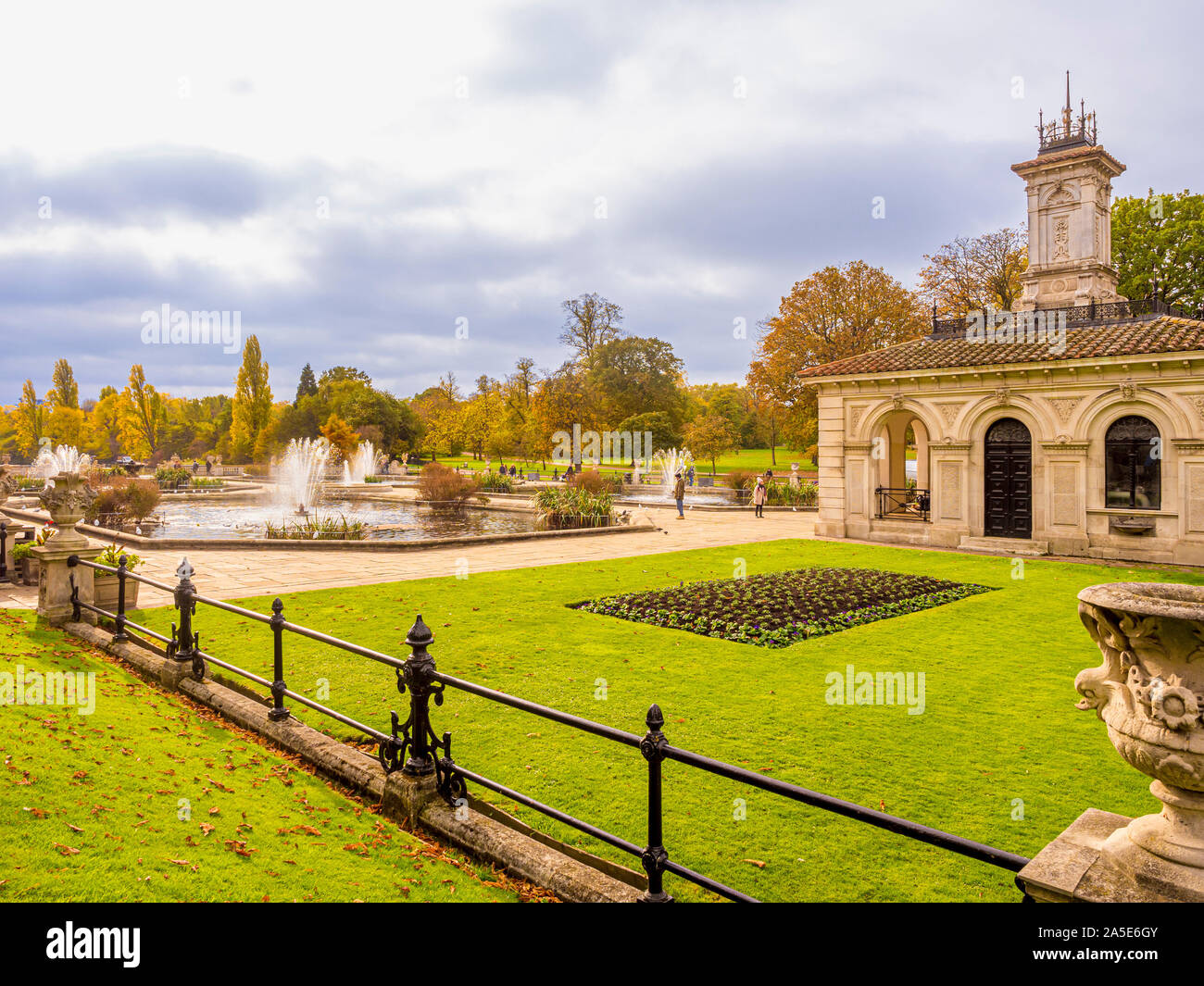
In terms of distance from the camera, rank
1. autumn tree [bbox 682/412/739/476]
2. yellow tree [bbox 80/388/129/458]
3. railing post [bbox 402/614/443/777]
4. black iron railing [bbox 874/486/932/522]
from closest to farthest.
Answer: railing post [bbox 402/614/443/777] < black iron railing [bbox 874/486/932/522] < autumn tree [bbox 682/412/739/476] < yellow tree [bbox 80/388/129/458]

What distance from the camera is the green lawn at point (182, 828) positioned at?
3.72 metres

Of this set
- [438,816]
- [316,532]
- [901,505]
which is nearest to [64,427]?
[316,532]

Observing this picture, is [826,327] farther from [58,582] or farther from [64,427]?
[64,427]

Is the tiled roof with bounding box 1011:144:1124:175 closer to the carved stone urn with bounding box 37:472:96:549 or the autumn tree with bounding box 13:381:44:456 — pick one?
the carved stone urn with bounding box 37:472:96:549

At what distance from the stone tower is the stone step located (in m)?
9.08

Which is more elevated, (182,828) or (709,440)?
(709,440)

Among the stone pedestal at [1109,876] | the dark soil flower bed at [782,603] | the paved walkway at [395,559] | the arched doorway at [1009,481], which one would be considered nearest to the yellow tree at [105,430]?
the paved walkway at [395,559]

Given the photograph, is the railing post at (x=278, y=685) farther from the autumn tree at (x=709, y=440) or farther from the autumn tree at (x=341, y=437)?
the autumn tree at (x=341, y=437)

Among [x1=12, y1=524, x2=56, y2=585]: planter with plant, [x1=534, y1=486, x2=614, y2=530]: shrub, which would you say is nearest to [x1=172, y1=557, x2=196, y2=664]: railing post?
[x1=12, y1=524, x2=56, y2=585]: planter with plant

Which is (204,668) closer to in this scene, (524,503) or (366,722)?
(366,722)

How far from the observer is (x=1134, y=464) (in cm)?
1788

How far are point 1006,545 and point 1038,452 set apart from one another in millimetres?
2627

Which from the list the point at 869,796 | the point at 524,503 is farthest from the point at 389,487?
the point at 869,796

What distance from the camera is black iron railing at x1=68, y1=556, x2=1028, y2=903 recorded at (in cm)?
272
